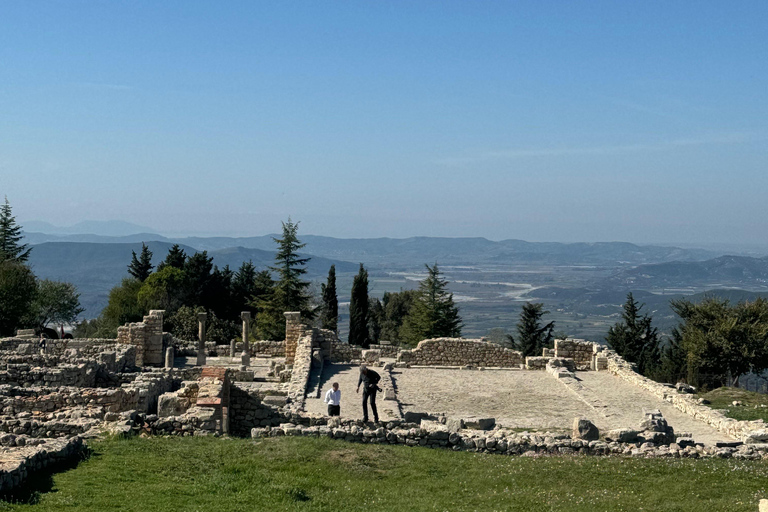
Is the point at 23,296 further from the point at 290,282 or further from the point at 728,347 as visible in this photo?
the point at 728,347

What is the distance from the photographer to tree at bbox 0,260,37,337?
5028 cm

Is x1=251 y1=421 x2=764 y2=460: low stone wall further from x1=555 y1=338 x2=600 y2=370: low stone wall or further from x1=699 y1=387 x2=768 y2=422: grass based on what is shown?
x1=555 y1=338 x2=600 y2=370: low stone wall

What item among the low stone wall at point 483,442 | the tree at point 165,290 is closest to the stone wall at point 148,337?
the low stone wall at point 483,442

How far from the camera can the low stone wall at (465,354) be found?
1264 inches

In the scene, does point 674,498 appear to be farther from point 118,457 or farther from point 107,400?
point 107,400

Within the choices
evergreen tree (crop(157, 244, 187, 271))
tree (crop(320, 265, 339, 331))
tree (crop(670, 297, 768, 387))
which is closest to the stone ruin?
tree (crop(670, 297, 768, 387))

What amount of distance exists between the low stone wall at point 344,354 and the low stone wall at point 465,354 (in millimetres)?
1802

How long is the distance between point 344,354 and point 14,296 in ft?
95.4

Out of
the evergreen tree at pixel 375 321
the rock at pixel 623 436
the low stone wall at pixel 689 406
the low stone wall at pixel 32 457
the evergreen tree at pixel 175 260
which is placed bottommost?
the evergreen tree at pixel 375 321

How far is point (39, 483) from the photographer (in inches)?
432

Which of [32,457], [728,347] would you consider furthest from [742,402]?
[32,457]

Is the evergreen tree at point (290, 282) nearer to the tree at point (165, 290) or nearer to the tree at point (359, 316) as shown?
the tree at point (359, 316)

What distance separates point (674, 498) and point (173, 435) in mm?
8658

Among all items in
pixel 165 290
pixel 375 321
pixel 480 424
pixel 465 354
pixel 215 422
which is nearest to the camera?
pixel 215 422
